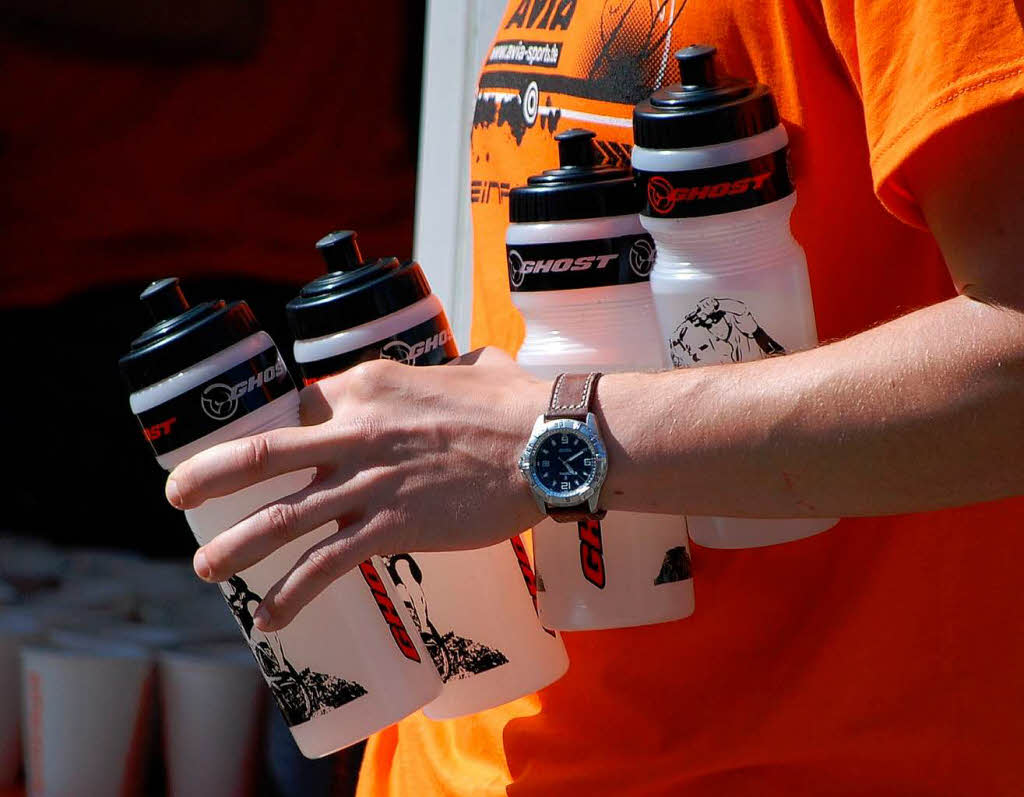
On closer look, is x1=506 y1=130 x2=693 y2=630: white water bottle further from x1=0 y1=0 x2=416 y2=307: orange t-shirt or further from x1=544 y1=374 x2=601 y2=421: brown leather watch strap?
x1=0 y1=0 x2=416 y2=307: orange t-shirt

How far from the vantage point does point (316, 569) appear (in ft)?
2.87

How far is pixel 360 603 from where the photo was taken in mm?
1012

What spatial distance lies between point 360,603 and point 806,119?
1.69 ft

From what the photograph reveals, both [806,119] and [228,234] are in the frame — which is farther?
[228,234]

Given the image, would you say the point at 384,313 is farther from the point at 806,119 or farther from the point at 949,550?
the point at 949,550

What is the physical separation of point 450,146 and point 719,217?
1570 mm

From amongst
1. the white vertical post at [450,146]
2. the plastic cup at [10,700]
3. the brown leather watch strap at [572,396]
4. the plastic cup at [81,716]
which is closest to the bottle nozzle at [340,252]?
the brown leather watch strap at [572,396]

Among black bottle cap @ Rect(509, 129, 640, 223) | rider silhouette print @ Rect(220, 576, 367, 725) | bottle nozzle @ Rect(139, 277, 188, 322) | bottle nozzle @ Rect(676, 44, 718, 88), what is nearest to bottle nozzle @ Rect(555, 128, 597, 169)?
black bottle cap @ Rect(509, 129, 640, 223)

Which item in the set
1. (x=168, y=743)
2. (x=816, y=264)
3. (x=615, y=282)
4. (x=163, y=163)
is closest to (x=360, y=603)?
(x=615, y=282)

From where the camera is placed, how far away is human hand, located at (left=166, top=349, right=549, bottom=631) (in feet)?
2.86

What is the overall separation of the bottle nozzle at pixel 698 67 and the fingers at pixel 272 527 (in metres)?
0.39

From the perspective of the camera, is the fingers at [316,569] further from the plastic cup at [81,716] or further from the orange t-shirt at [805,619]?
the plastic cup at [81,716]

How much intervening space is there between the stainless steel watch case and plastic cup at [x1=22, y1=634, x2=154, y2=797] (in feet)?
4.96

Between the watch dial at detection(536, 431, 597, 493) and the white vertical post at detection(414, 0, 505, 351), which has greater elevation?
the watch dial at detection(536, 431, 597, 493)
